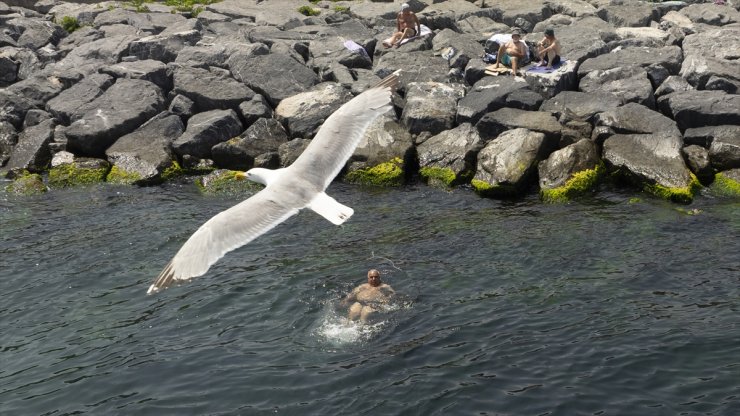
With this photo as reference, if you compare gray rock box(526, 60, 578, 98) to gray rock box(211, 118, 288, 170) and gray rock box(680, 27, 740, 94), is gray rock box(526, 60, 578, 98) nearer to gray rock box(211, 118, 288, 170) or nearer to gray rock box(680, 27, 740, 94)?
gray rock box(680, 27, 740, 94)

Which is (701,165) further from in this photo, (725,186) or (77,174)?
(77,174)

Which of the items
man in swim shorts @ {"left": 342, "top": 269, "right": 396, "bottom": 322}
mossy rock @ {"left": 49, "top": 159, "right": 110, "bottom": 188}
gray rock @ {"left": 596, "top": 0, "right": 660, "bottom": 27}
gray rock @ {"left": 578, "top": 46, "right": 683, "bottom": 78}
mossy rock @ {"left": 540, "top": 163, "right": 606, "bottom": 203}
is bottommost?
mossy rock @ {"left": 49, "top": 159, "right": 110, "bottom": 188}

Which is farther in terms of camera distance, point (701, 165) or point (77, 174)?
point (77, 174)

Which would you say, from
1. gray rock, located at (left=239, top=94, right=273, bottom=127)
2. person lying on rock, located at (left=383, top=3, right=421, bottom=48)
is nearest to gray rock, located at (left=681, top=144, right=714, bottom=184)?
gray rock, located at (left=239, top=94, right=273, bottom=127)

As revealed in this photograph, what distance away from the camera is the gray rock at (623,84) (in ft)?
69.5

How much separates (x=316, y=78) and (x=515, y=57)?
20.1 ft

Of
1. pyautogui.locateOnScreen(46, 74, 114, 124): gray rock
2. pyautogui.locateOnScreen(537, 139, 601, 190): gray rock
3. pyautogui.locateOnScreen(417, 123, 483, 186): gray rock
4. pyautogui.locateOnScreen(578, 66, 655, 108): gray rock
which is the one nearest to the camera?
pyautogui.locateOnScreen(537, 139, 601, 190): gray rock

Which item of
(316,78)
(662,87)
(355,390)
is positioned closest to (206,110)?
(316,78)

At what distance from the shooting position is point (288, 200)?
492 inches

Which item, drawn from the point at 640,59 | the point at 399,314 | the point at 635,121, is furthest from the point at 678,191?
the point at 399,314

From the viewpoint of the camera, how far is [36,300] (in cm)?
1448

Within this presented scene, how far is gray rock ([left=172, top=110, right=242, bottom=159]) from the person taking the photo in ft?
72.0

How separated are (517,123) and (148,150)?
10.0 m

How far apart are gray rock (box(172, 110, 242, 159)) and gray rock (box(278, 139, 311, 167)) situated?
188 centimetres
